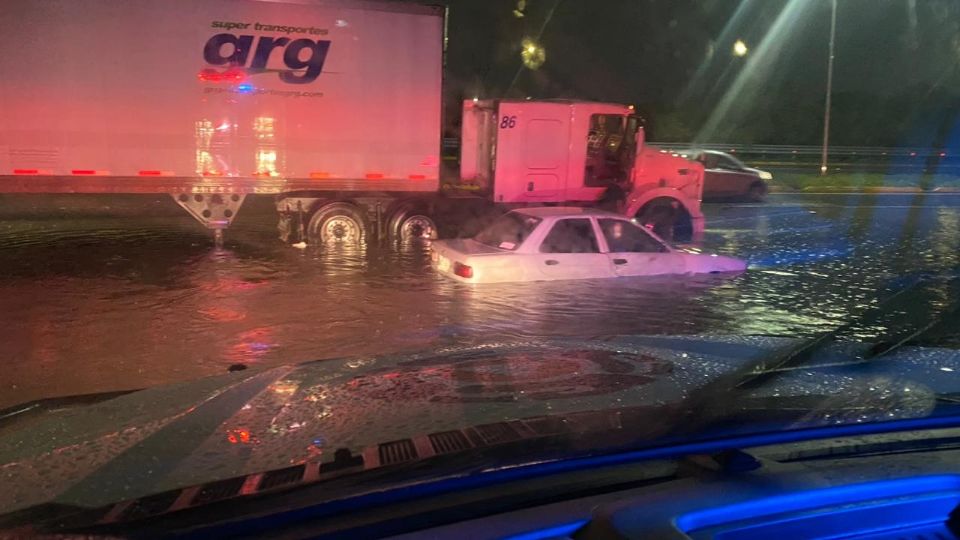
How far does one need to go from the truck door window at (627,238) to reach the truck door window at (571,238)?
0.68ft

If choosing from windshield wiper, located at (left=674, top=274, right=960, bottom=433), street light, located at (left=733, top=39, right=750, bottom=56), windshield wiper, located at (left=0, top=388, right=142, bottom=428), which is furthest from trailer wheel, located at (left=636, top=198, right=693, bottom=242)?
street light, located at (left=733, top=39, right=750, bottom=56)

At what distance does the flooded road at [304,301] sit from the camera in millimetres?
7957

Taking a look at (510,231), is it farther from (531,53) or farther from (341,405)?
(531,53)

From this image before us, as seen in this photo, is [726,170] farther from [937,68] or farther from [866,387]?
[937,68]

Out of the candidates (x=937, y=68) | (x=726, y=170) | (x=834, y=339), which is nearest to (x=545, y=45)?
(x=726, y=170)

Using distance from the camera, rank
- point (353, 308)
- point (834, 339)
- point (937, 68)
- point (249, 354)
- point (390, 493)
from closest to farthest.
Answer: point (390, 493) < point (834, 339) < point (249, 354) < point (353, 308) < point (937, 68)

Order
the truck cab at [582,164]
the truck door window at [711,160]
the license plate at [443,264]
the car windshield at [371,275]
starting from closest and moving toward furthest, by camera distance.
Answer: the car windshield at [371,275]
the license plate at [443,264]
the truck cab at [582,164]
the truck door window at [711,160]

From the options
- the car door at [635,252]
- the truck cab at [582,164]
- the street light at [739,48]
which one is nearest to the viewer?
the car door at [635,252]

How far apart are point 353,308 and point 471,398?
7.28 metres

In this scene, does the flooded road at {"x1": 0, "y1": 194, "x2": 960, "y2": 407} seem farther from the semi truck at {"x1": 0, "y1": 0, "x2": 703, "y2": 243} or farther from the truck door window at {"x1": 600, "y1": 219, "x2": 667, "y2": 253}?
the semi truck at {"x1": 0, "y1": 0, "x2": 703, "y2": 243}

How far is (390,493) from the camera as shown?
183 centimetres

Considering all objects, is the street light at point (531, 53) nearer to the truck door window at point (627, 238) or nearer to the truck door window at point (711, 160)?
the truck door window at point (711, 160)

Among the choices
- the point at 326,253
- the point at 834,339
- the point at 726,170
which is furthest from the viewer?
the point at 726,170

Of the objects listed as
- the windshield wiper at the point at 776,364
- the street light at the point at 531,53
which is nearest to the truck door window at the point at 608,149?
the windshield wiper at the point at 776,364
